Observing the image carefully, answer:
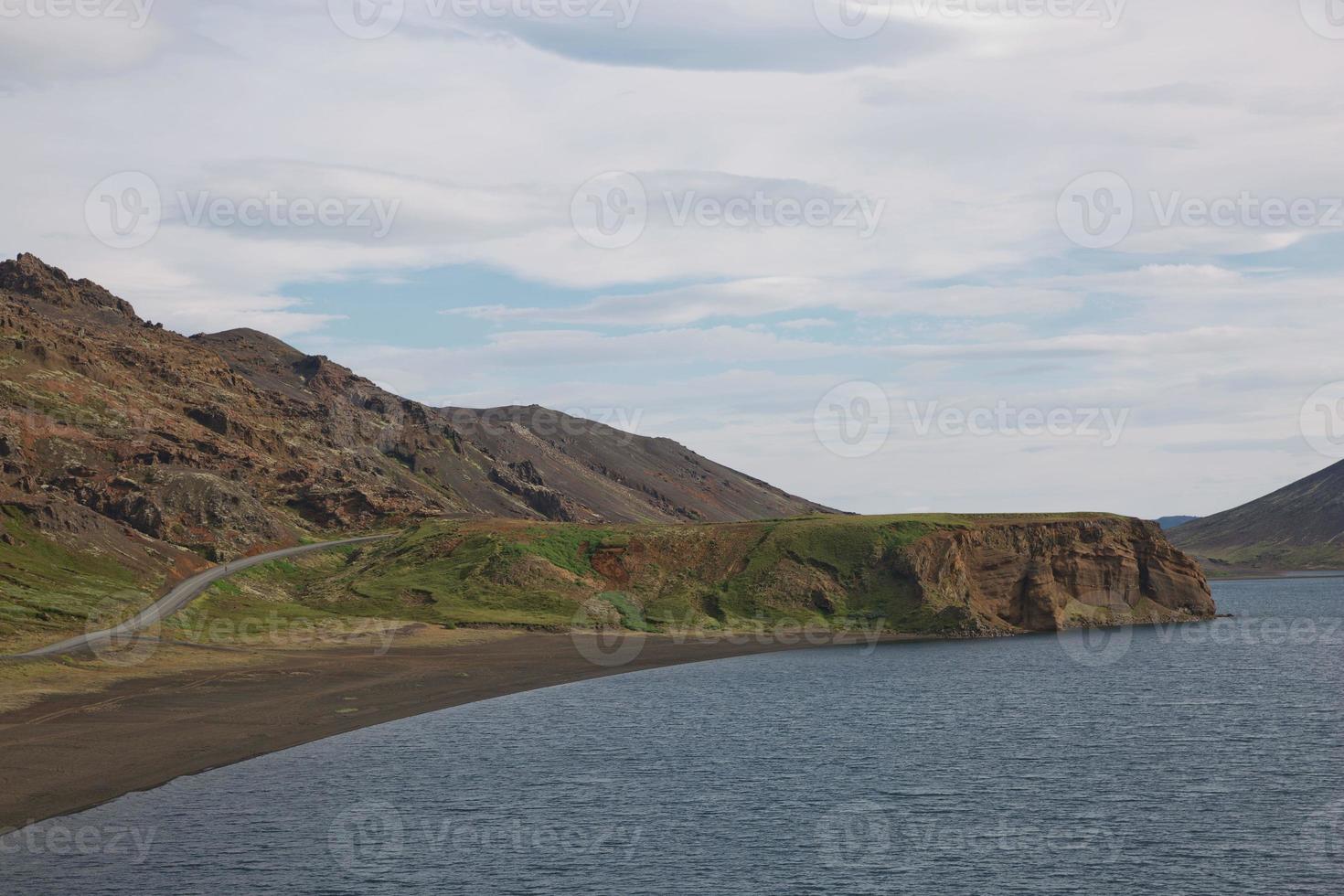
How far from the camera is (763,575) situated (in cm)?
14825

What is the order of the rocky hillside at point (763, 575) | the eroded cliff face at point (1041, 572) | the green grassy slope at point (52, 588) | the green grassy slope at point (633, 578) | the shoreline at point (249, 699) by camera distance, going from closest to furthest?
the shoreline at point (249, 699) → the green grassy slope at point (52, 588) → the green grassy slope at point (633, 578) → the rocky hillside at point (763, 575) → the eroded cliff face at point (1041, 572)

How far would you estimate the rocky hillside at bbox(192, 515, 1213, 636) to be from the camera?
14062 centimetres

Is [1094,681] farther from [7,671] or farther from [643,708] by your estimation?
[7,671]

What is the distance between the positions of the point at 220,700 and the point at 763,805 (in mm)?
43268

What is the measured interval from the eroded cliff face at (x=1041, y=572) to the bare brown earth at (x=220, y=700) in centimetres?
3508

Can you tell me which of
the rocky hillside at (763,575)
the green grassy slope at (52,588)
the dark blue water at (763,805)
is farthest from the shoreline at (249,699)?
the green grassy slope at (52,588)

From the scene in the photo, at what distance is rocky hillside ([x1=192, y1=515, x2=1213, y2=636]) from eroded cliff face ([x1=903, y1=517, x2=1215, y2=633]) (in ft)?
0.60

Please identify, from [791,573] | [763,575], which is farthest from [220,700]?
[791,573]

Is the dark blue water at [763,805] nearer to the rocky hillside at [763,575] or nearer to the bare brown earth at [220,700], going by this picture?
the bare brown earth at [220,700]

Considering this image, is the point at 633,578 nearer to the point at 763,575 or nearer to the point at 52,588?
the point at 763,575

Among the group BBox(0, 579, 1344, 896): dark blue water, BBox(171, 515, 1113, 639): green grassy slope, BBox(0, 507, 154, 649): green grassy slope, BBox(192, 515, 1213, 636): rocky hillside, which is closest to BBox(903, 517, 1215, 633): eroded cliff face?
BBox(192, 515, 1213, 636): rocky hillside

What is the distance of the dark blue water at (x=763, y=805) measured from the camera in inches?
1848

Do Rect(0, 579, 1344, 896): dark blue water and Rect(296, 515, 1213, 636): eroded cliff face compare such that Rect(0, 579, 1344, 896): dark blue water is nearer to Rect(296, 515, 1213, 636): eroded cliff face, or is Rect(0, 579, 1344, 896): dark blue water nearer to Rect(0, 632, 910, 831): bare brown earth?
Rect(0, 632, 910, 831): bare brown earth

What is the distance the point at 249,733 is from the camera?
243ft
